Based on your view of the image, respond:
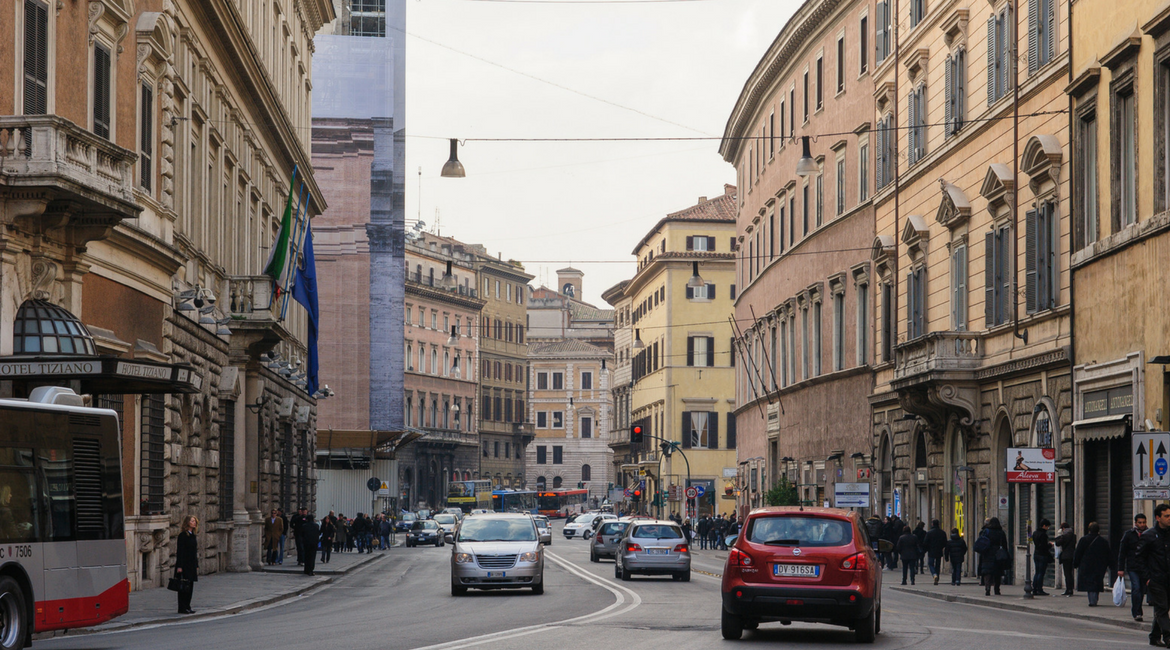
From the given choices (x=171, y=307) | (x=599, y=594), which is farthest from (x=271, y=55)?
(x=599, y=594)

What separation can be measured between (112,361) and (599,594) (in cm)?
1175

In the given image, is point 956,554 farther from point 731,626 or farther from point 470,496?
point 470,496

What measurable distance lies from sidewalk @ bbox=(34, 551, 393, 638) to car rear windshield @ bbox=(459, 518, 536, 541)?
3589 mm

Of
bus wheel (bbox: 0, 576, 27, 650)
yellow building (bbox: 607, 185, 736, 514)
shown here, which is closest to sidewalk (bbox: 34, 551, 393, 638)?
bus wheel (bbox: 0, 576, 27, 650)

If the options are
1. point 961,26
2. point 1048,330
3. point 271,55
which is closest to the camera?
point 1048,330

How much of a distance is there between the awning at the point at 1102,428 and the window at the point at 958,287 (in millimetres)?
7823

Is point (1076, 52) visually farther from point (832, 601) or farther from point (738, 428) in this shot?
point (738, 428)

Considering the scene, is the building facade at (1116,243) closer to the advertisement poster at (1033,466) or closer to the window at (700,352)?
the advertisement poster at (1033,466)

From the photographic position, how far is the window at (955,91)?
125ft

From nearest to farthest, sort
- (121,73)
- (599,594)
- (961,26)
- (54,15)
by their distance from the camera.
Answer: (54,15) → (121,73) → (599,594) → (961,26)

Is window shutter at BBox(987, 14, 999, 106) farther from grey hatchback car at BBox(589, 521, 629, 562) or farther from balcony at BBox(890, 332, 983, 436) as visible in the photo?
grey hatchback car at BBox(589, 521, 629, 562)

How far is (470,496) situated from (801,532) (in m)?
92.4

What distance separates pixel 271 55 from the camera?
4625 cm

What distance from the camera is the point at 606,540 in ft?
166
